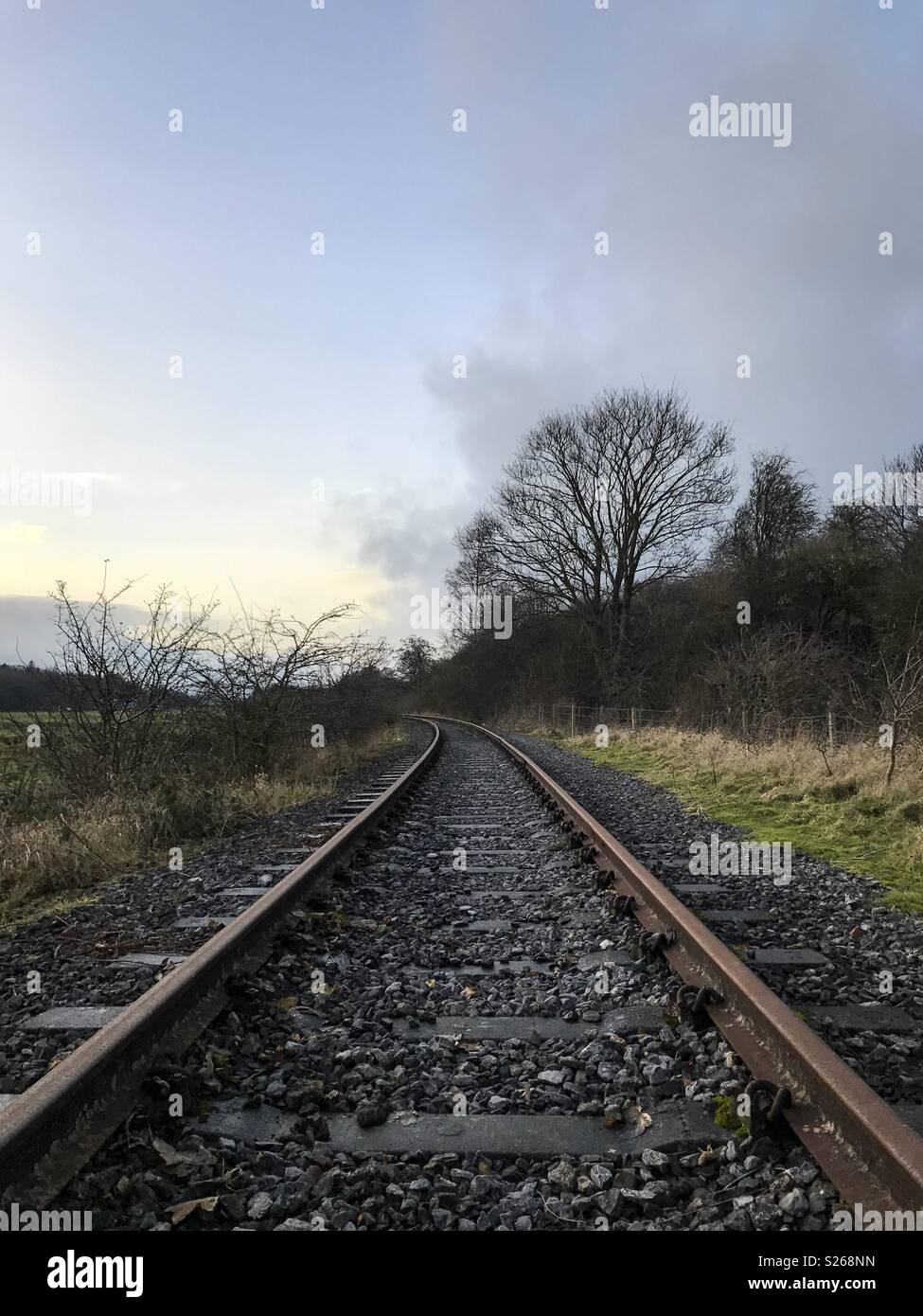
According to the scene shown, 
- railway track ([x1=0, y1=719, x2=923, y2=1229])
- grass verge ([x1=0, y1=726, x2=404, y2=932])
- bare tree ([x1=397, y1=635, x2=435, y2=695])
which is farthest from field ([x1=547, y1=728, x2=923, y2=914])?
bare tree ([x1=397, y1=635, x2=435, y2=695])

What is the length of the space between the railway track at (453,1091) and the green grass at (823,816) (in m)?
2.49

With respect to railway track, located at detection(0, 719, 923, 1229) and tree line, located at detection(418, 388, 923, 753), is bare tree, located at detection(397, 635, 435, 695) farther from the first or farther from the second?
railway track, located at detection(0, 719, 923, 1229)

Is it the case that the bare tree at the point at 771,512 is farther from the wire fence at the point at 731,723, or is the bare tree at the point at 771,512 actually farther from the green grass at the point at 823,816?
the green grass at the point at 823,816

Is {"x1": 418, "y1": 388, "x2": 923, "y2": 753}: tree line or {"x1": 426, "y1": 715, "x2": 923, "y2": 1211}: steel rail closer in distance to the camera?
{"x1": 426, "y1": 715, "x2": 923, "y2": 1211}: steel rail

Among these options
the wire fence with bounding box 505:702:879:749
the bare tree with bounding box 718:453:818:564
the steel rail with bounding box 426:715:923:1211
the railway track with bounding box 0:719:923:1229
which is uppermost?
the bare tree with bounding box 718:453:818:564

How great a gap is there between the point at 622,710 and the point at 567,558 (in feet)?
24.0

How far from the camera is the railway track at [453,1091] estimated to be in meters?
2.01

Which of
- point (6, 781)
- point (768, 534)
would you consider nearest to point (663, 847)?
point (6, 781)

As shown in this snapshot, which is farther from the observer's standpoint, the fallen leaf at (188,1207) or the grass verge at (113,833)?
the grass verge at (113,833)

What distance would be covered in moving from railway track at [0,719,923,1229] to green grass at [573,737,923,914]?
8.18 feet

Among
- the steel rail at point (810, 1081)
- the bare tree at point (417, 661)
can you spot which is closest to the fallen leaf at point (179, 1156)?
the steel rail at point (810, 1081)

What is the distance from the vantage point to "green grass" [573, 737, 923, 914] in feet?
19.5

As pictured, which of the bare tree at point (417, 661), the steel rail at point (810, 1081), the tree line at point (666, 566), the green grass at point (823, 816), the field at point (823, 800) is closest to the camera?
the steel rail at point (810, 1081)
